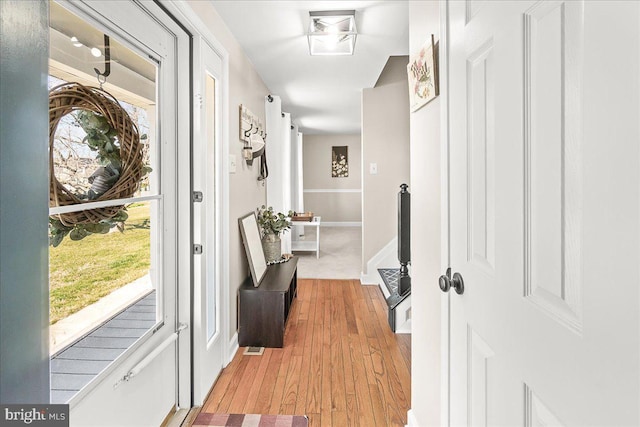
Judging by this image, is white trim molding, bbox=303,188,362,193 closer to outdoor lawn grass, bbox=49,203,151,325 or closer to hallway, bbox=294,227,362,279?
hallway, bbox=294,227,362,279

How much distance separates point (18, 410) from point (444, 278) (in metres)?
1.08

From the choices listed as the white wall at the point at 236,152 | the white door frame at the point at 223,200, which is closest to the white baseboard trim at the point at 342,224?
the white wall at the point at 236,152

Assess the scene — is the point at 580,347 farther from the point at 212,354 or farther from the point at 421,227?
the point at 212,354

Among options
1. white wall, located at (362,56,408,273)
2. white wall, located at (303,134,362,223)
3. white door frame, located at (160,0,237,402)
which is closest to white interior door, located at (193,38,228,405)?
white door frame, located at (160,0,237,402)

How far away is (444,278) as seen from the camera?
1154 millimetres

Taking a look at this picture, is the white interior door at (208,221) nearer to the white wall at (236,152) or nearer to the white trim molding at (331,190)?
the white wall at (236,152)

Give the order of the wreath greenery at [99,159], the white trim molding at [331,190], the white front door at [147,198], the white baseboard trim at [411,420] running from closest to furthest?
1. the wreath greenery at [99,159]
2. the white front door at [147,198]
3. the white baseboard trim at [411,420]
4. the white trim molding at [331,190]

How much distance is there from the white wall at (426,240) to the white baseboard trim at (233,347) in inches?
50.7

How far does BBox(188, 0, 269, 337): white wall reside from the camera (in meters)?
2.32

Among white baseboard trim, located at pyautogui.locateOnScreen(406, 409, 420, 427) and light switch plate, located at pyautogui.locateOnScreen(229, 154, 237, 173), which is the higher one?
light switch plate, located at pyautogui.locateOnScreen(229, 154, 237, 173)

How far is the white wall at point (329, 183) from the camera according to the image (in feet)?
30.0

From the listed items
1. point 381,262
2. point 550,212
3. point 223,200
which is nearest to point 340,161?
point 381,262

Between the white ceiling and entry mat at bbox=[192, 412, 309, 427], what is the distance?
7.59ft

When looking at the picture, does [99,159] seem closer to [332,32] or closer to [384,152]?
[332,32]
